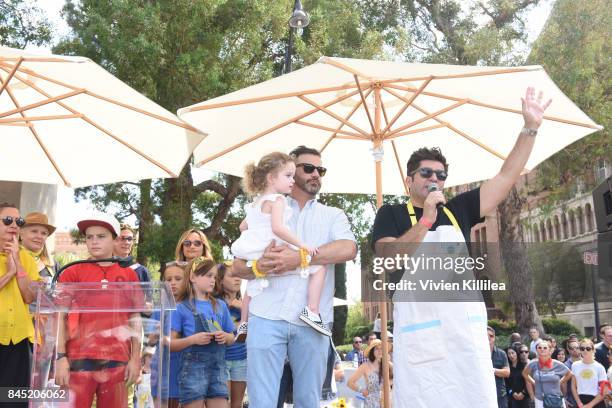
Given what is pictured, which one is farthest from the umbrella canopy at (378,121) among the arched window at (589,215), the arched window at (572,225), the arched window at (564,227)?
the arched window at (564,227)

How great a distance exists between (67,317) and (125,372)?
0.43m

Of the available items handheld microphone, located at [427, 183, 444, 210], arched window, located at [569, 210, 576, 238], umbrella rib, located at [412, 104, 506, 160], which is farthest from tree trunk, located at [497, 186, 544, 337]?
arched window, located at [569, 210, 576, 238]

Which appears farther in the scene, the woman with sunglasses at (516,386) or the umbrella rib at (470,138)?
the woman with sunglasses at (516,386)

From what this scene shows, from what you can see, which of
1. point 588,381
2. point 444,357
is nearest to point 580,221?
point 588,381

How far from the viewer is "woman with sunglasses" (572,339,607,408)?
1271 centimetres

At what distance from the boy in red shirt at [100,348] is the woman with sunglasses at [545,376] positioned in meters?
11.4

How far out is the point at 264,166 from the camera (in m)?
4.57

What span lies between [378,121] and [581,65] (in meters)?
18.2

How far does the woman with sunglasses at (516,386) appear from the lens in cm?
1416

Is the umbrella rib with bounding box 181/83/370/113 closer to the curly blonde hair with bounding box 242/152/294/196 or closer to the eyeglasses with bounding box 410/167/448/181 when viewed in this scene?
the curly blonde hair with bounding box 242/152/294/196

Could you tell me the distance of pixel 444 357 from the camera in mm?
3707

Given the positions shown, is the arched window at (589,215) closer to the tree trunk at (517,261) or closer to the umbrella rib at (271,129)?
the tree trunk at (517,261)

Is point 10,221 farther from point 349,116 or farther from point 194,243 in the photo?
point 349,116

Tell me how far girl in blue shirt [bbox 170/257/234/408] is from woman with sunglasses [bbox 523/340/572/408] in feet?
28.8
